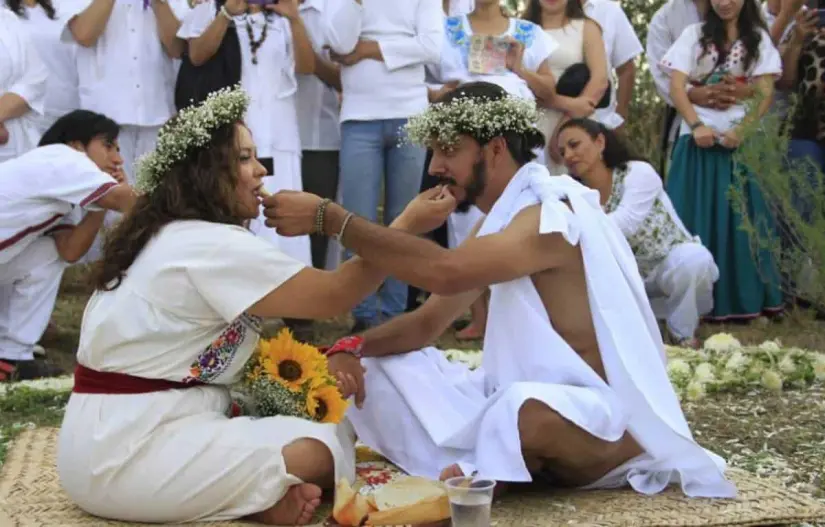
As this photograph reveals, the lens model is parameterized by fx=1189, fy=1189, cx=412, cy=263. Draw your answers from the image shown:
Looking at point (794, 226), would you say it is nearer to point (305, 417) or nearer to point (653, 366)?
point (653, 366)

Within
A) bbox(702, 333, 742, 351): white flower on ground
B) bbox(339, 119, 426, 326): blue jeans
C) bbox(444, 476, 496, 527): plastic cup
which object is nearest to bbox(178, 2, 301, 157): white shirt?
bbox(339, 119, 426, 326): blue jeans

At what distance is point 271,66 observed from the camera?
714cm

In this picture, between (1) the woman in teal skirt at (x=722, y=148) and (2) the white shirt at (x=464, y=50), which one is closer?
(2) the white shirt at (x=464, y=50)

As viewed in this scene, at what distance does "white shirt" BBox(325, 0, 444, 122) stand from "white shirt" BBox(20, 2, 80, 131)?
5.60 feet

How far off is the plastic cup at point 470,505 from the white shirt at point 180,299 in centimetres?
88

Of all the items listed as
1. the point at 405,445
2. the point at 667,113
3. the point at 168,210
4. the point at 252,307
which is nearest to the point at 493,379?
the point at 405,445

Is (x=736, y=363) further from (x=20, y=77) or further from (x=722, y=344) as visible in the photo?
(x=20, y=77)

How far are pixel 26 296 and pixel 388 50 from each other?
2567mm

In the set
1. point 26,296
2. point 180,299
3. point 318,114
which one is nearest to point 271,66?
point 318,114

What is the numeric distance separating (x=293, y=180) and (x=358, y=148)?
1.46 feet

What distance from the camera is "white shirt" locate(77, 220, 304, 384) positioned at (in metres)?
3.76

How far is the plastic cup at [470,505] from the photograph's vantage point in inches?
136

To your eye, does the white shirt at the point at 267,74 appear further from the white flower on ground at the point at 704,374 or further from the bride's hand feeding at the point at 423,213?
the bride's hand feeding at the point at 423,213

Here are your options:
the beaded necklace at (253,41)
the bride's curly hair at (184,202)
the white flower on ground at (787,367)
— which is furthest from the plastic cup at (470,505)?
the beaded necklace at (253,41)
